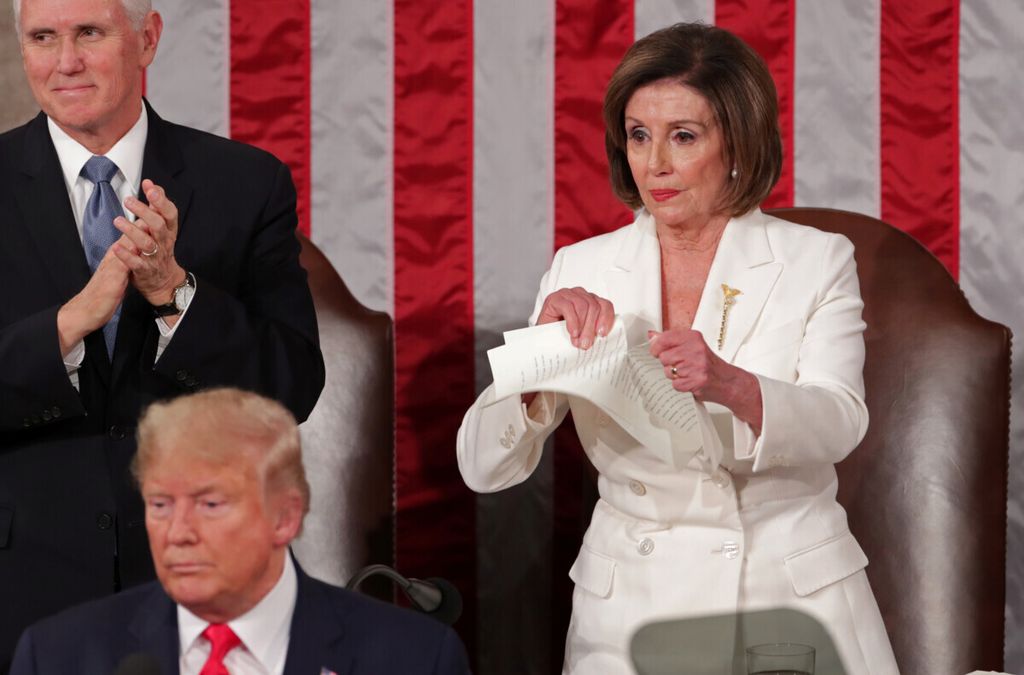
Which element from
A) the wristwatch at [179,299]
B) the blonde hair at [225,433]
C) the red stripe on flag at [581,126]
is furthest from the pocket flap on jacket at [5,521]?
the red stripe on flag at [581,126]

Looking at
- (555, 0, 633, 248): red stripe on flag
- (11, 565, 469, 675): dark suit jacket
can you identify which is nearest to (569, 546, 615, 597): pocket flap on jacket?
(11, 565, 469, 675): dark suit jacket

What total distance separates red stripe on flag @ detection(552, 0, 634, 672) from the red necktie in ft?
6.43

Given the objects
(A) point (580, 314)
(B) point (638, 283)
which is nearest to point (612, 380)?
(A) point (580, 314)

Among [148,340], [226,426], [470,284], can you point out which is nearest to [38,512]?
[148,340]

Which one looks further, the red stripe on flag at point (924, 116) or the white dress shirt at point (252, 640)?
the red stripe on flag at point (924, 116)

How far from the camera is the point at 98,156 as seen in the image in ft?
7.49

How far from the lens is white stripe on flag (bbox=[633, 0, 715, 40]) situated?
3.60 metres

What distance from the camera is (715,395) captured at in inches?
89.5

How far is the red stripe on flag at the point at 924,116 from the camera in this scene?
3.55 metres

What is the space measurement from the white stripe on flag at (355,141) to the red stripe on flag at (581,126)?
41 cm

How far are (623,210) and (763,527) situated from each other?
4.35 feet

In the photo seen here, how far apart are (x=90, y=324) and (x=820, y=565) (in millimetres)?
1187

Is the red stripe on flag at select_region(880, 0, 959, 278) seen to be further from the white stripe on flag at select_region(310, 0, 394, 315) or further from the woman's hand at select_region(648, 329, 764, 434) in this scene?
the woman's hand at select_region(648, 329, 764, 434)

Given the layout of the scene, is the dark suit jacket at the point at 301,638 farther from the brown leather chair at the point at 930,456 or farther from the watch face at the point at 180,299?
the brown leather chair at the point at 930,456
